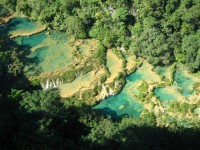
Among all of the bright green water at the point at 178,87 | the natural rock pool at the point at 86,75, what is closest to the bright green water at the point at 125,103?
the natural rock pool at the point at 86,75

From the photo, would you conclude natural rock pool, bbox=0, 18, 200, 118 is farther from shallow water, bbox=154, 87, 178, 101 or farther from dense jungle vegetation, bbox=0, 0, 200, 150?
dense jungle vegetation, bbox=0, 0, 200, 150

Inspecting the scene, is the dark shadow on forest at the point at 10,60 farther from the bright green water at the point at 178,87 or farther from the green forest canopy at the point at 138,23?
the bright green water at the point at 178,87

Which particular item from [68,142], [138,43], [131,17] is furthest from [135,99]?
[68,142]

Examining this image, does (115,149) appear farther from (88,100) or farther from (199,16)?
(199,16)

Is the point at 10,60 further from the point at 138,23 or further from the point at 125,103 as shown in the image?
the point at 138,23

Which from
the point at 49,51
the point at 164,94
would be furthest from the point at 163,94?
the point at 49,51

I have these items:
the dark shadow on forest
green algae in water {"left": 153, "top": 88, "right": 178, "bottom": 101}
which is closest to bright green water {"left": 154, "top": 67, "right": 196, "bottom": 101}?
green algae in water {"left": 153, "top": 88, "right": 178, "bottom": 101}
